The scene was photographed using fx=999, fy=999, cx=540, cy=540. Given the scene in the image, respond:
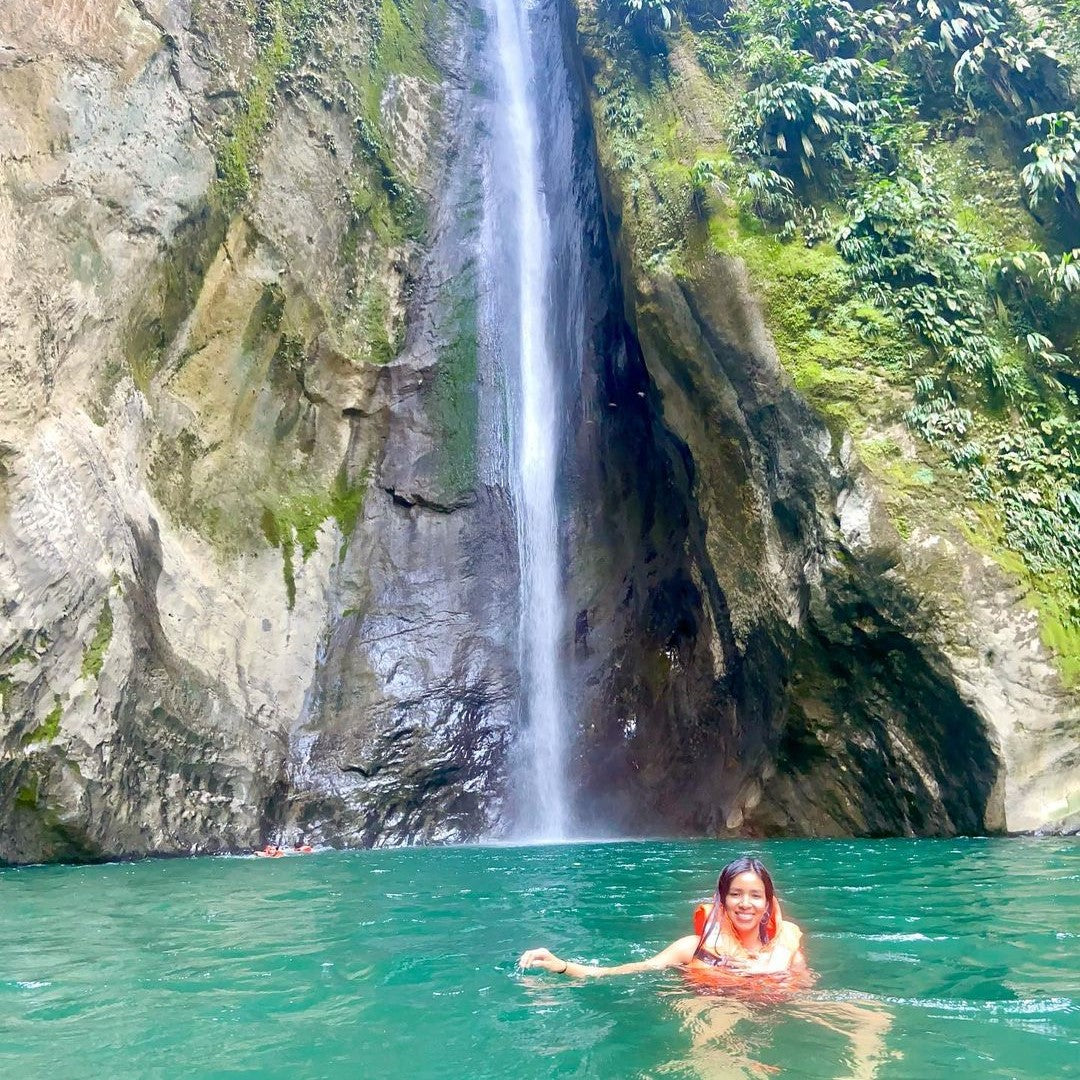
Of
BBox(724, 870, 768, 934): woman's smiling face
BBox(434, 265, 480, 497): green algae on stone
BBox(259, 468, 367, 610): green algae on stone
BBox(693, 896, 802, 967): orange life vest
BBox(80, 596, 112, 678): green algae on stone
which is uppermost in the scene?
BBox(434, 265, 480, 497): green algae on stone

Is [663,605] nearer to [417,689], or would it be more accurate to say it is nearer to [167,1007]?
[417,689]

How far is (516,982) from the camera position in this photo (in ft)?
14.4

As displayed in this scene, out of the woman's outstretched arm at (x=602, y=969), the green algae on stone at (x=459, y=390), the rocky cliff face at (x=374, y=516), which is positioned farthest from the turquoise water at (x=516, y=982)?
the green algae on stone at (x=459, y=390)

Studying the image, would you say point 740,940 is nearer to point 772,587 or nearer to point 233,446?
point 772,587

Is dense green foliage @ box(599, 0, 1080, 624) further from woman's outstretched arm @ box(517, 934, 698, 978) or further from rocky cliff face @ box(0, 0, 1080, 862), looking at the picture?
woman's outstretched arm @ box(517, 934, 698, 978)

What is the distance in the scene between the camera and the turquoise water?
329 centimetres

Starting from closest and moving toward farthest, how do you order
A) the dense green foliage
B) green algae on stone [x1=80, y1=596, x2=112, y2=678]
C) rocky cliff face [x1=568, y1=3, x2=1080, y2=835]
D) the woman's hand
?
1. the woman's hand
2. rocky cliff face [x1=568, y1=3, x2=1080, y2=835]
3. green algae on stone [x1=80, y1=596, x2=112, y2=678]
4. the dense green foliage

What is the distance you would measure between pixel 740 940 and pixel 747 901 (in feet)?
0.80

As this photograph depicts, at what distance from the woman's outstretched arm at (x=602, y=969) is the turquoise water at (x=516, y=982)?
7cm

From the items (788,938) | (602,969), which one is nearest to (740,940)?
(788,938)

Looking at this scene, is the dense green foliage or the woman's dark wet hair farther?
the dense green foliage

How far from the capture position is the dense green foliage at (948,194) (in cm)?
1184

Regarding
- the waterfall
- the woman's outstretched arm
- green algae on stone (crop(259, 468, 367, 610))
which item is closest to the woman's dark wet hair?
the woman's outstretched arm

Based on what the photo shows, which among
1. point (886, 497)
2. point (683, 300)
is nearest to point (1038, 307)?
point (886, 497)
